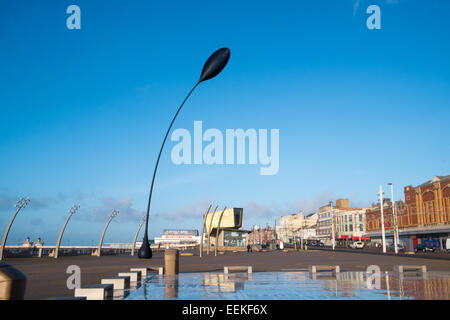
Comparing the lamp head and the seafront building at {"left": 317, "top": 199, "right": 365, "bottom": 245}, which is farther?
the seafront building at {"left": 317, "top": 199, "right": 365, "bottom": 245}

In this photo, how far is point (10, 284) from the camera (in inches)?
316

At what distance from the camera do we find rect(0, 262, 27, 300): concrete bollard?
7973 mm

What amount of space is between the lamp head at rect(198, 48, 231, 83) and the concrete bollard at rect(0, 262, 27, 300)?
1090cm

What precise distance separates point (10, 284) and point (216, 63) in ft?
36.9

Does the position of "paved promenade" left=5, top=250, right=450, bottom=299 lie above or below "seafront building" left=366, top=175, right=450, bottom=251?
below

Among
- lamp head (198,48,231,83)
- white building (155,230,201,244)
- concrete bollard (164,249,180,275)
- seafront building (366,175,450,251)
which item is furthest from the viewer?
white building (155,230,201,244)

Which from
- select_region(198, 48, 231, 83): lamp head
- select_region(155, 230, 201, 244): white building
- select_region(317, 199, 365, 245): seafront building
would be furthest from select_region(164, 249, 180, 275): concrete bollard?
select_region(155, 230, 201, 244): white building

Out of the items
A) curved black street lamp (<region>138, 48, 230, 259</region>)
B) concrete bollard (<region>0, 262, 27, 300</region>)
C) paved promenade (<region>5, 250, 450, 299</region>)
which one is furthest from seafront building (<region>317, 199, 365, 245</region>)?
concrete bollard (<region>0, 262, 27, 300</region>)

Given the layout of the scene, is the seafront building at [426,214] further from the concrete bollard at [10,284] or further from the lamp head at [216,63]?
the concrete bollard at [10,284]

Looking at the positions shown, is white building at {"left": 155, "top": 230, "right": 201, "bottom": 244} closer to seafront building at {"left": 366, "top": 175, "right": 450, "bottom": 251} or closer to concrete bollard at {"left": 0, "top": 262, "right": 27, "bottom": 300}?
seafront building at {"left": 366, "top": 175, "right": 450, "bottom": 251}

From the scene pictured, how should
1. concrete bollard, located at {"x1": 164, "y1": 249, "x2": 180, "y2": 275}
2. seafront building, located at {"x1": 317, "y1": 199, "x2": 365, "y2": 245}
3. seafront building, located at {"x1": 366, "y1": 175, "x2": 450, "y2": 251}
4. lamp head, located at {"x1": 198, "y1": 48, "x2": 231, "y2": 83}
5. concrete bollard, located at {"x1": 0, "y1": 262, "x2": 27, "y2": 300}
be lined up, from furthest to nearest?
seafront building, located at {"x1": 317, "y1": 199, "x2": 365, "y2": 245} < seafront building, located at {"x1": 366, "y1": 175, "x2": 450, "y2": 251} < concrete bollard, located at {"x1": 164, "y1": 249, "x2": 180, "y2": 275} < lamp head, located at {"x1": 198, "y1": 48, "x2": 231, "y2": 83} < concrete bollard, located at {"x1": 0, "y1": 262, "x2": 27, "y2": 300}

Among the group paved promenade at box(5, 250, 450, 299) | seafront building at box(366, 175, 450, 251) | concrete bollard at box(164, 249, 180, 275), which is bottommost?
paved promenade at box(5, 250, 450, 299)

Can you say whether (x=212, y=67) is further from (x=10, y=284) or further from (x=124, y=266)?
(x=124, y=266)
